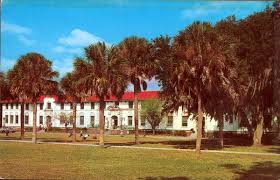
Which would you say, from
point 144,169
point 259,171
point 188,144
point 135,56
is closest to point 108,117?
point 188,144

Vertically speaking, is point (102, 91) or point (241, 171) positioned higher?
point (102, 91)

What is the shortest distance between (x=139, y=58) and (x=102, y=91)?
5902 millimetres

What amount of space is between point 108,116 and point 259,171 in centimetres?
7197

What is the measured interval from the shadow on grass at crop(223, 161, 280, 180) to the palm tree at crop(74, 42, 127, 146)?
17.8 meters

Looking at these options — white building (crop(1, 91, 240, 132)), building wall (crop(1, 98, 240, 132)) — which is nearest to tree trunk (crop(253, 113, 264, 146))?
building wall (crop(1, 98, 240, 132))

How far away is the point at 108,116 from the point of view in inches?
3669

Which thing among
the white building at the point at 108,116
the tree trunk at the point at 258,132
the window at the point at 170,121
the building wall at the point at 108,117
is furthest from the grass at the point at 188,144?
the window at the point at 170,121

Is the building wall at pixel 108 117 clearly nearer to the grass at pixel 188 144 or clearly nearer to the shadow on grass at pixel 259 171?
the grass at pixel 188 144

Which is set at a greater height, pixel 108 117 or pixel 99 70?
pixel 99 70

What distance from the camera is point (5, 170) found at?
20250mm

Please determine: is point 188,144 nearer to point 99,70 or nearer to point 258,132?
point 258,132

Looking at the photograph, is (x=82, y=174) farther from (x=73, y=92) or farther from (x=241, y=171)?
(x=73, y=92)

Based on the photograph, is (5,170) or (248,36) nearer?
(5,170)

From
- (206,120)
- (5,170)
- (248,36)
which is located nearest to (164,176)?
(5,170)
